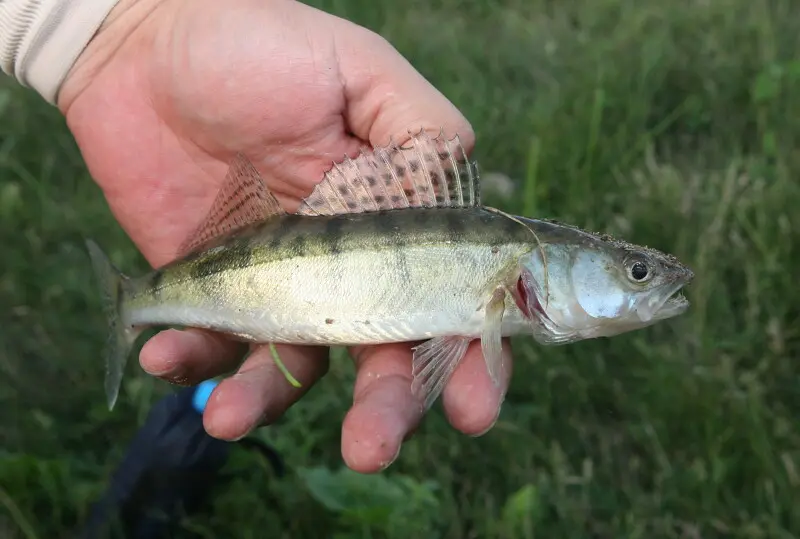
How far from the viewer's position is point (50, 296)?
4.26 m

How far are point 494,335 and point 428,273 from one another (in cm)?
30

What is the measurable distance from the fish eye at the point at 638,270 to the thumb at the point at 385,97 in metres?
0.76

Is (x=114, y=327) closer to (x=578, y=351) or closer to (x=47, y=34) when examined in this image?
(x=47, y=34)

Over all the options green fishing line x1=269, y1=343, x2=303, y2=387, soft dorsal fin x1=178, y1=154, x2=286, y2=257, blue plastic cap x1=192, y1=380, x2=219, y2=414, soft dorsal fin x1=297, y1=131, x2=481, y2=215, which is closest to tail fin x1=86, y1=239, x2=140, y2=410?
soft dorsal fin x1=178, y1=154, x2=286, y2=257

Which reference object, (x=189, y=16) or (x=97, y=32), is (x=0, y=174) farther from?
(x=189, y=16)

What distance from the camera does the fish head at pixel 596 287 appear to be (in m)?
2.58

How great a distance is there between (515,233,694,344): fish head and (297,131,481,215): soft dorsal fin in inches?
13.5

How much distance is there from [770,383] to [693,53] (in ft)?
9.53

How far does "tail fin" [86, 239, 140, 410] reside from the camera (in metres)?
3.03

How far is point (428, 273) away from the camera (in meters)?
2.60

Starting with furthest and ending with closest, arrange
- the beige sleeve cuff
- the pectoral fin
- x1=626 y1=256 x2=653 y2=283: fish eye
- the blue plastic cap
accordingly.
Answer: the beige sleeve cuff
the blue plastic cap
x1=626 y1=256 x2=653 y2=283: fish eye
the pectoral fin

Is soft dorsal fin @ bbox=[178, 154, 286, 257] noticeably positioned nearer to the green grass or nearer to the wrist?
the green grass

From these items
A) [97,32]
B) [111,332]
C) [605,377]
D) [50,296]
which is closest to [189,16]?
[97,32]

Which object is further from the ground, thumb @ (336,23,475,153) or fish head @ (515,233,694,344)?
thumb @ (336,23,475,153)
